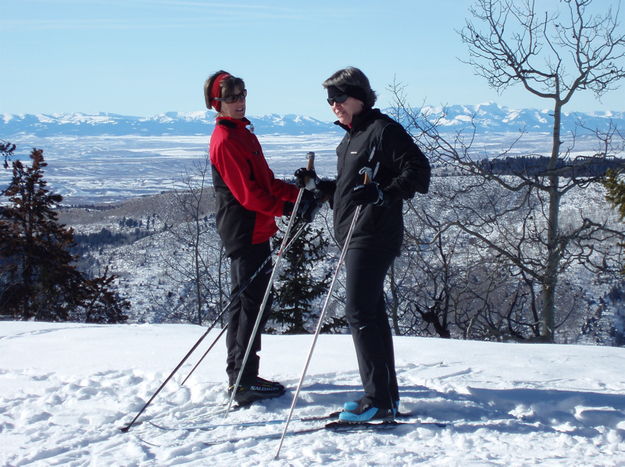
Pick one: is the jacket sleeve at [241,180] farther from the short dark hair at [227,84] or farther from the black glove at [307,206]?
the short dark hair at [227,84]

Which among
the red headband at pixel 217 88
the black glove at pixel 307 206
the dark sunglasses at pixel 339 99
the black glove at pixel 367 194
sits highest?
the red headband at pixel 217 88

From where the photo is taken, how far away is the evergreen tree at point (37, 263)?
A: 70.6 feet

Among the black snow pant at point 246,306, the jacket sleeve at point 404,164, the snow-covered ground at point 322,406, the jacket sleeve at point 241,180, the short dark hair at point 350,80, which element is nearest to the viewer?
the snow-covered ground at point 322,406

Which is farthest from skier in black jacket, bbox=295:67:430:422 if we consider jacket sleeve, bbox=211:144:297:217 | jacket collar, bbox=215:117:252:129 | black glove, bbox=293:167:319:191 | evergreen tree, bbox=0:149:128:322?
evergreen tree, bbox=0:149:128:322

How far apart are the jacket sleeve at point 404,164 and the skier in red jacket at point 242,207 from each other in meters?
0.82

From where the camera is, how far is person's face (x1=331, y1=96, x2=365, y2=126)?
3531 millimetres

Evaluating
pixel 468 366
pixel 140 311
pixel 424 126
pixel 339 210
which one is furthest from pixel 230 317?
pixel 140 311

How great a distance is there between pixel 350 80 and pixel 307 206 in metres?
0.85

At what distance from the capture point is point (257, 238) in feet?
13.0

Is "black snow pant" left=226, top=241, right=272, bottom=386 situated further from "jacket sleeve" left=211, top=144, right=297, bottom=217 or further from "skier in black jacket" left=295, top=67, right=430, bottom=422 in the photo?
"skier in black jacket" left=295, top=67, right=430, bottom=422

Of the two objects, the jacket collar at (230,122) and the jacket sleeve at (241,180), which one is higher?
the jacket collar at (230,122)

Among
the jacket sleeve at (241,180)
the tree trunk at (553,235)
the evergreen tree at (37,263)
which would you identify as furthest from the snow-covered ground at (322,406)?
the evergreen tree at (37,263)

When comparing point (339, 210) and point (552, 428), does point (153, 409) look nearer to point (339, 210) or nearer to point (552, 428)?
point (339, 210)

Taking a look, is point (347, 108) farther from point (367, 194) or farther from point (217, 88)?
point (217, 88)
